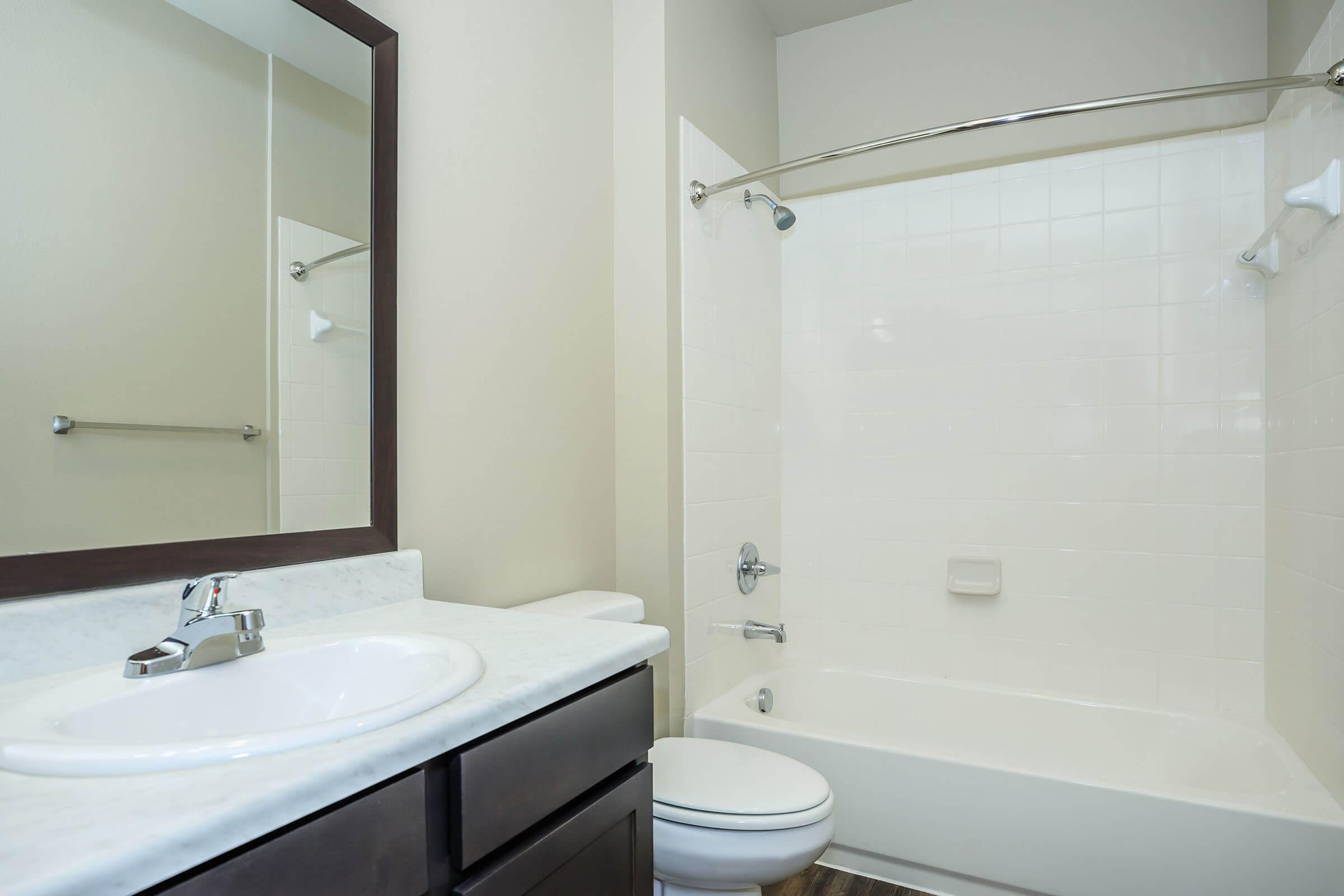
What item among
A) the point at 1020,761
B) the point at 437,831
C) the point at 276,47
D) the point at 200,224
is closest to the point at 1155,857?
the point at 1020,761

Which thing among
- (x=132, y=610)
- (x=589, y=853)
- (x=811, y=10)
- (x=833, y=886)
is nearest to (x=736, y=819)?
(x=589, y=853)

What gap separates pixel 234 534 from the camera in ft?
3.54

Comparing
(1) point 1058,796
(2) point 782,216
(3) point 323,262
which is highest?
(2) point 782,216

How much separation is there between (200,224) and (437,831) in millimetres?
880

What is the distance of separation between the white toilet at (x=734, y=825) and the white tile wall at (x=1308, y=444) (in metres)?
1.17

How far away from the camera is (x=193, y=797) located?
0.54 metres

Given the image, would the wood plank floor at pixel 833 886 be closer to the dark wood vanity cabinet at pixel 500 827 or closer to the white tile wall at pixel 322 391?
the dark wood vanity cabinet at pixel 500 827

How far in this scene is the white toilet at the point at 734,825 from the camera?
145 cm

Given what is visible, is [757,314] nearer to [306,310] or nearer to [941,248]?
[941,248]

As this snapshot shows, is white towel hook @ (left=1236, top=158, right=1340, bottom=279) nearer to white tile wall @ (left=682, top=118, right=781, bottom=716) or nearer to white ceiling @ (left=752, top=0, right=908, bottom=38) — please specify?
white tile wall @ (left=682, top=118, right=781, bottom=716)

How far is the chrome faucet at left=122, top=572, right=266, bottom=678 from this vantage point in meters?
0.85

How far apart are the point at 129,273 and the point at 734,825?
135 centimetres

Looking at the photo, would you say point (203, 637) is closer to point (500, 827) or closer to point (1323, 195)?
point (500, 827)

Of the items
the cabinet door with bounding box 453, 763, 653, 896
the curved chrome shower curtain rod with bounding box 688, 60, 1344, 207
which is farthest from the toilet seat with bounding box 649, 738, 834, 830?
the curved chrome shower curtain rod with bounding box 688, 60, 1344, 207
